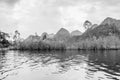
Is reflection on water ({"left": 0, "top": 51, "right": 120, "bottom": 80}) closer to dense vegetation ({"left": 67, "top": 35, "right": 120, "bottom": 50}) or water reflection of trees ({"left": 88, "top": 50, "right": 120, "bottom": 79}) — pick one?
water reflection of trees ({"left": 88, "top": 50, "right": 120, "bottom": 79})

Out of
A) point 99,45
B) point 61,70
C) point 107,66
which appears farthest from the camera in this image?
point 99,45

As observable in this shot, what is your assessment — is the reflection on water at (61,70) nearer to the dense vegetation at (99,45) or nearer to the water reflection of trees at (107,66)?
the water reflection of trees at (107,66)

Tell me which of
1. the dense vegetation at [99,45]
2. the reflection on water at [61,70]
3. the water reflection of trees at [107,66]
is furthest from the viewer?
the dense vegetation at [99,45]

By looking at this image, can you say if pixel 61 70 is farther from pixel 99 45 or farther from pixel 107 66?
pixel 99 45

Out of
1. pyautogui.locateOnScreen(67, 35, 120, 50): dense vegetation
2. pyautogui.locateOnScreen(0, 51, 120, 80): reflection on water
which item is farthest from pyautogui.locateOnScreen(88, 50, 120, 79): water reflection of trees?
pyautogui.locateOnScreen(67, 35, 120, 50): dense vegetation

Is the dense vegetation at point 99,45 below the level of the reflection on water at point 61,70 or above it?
above

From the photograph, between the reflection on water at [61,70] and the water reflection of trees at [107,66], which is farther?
the water reflection of trees at [107,66]

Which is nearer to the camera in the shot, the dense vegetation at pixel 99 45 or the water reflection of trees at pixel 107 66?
the water reflection of trees at pixel 107 66

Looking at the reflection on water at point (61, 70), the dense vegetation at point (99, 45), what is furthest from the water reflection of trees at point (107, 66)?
the dense vegetation at point (99, 45)

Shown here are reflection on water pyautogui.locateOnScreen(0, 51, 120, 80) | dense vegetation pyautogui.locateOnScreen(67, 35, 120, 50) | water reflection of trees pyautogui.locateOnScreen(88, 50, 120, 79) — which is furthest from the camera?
dense vegetation pyautogui.locateOnScreen(67, 35, 120, 50)

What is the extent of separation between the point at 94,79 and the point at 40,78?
7.82m

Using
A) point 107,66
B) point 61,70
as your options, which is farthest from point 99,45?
point 61,70

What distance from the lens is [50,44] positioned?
4417 inches

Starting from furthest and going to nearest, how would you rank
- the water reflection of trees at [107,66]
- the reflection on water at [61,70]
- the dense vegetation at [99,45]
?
1. the dense vegetation at [99,45]
2. the water reflection of trees at [107,66]
3. the reflection on water at [61,70]
